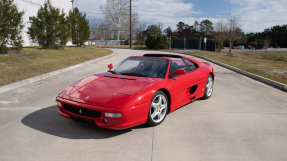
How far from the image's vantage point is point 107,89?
14.0 feet

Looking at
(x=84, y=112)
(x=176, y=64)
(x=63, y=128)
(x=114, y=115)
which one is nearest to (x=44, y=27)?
(x=176, y=64)

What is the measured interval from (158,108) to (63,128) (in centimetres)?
175

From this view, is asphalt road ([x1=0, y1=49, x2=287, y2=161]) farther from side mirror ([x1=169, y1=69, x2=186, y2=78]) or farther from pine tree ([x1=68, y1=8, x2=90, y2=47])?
pine tree ([x1=68, y1=8, x2=90, y2=47])

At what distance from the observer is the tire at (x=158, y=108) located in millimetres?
4375

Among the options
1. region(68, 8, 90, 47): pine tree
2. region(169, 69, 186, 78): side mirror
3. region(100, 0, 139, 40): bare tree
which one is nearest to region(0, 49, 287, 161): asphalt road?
region(169, 69, 186, 78): side mirror

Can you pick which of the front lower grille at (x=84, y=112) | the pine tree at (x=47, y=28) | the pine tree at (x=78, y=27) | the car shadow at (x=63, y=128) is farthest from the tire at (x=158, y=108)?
the pine tree at (x=78, y=27)

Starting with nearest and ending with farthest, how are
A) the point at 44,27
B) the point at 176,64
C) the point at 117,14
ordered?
the point at 176,64 < the point at 44,27 < the point at 117,14

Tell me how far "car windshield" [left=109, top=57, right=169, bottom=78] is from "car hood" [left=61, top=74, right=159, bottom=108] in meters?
0.25

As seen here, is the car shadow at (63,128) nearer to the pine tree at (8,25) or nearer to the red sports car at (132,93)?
the red sports car at (132,93)

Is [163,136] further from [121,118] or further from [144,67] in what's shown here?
[144,67]

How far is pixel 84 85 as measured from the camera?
15.1ft

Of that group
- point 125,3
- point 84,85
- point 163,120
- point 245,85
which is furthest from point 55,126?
point 125,3

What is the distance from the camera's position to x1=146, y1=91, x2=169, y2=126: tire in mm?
4375

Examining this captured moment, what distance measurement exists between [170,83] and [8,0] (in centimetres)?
1325
